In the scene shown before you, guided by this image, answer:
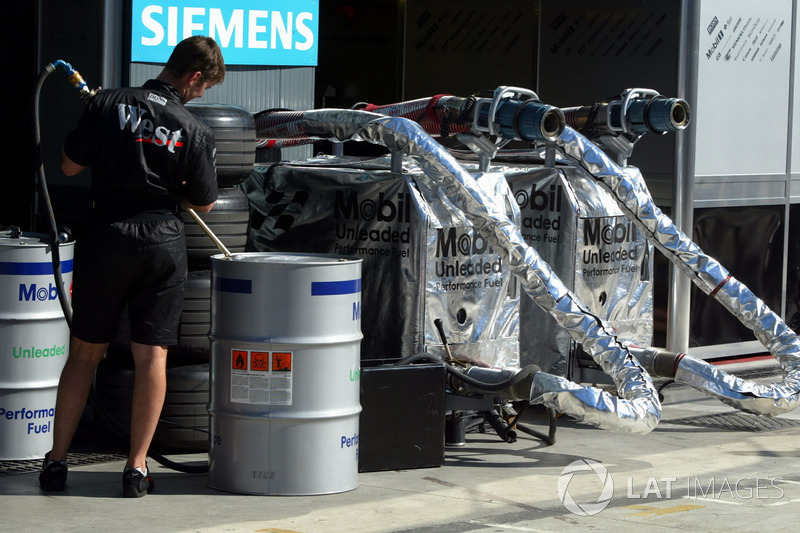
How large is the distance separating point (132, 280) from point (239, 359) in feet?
1.82

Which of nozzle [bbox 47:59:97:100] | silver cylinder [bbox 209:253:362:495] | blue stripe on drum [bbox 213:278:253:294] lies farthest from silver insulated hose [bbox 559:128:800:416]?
nozzle [bbox 47:59:97:100]

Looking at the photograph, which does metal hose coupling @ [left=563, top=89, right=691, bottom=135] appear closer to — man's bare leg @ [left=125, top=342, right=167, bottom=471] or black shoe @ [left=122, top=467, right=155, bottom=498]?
man's bare leg @ [left=125, top=342, right=167, bottom=471]

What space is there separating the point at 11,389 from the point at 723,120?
552 centimetres

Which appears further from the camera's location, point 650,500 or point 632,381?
point 632,381

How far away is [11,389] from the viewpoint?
6.27 metres

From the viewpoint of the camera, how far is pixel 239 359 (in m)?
5.63

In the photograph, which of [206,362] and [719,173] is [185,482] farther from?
[719,173]

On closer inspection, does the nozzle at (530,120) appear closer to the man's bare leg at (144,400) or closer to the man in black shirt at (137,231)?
the man in black shirt at (137,231)

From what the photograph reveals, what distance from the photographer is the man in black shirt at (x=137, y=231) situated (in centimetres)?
552

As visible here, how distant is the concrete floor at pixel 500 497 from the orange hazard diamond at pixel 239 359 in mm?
550

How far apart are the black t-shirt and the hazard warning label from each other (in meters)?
0.72

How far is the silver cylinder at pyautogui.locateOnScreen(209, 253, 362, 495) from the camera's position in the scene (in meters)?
5.56

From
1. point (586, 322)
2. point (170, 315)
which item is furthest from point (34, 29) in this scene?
point (586, 322)

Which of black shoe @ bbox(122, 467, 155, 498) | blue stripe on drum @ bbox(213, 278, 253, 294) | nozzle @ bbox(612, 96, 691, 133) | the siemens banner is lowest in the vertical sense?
black shoe @ bbox(122, 467, 155, 498)
